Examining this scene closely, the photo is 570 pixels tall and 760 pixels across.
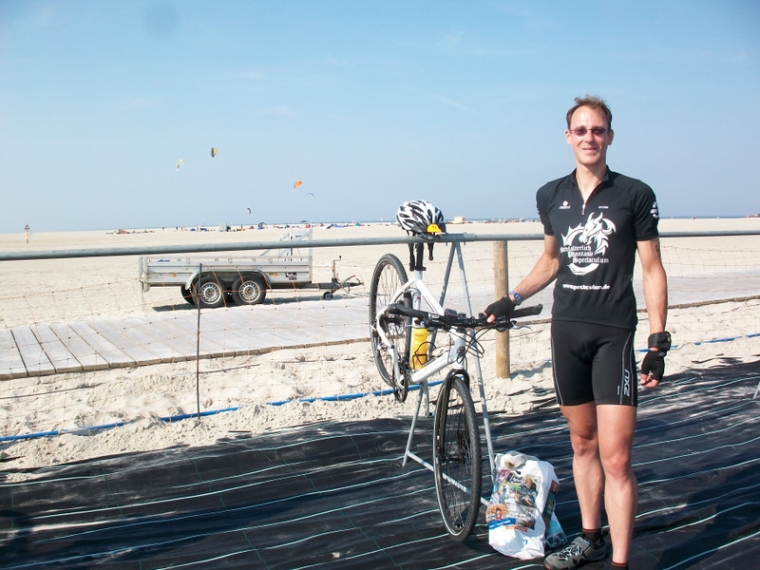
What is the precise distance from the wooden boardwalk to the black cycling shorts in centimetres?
515

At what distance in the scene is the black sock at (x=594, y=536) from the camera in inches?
112

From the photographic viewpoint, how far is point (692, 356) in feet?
21.5

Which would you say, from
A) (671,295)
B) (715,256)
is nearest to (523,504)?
(671,295)

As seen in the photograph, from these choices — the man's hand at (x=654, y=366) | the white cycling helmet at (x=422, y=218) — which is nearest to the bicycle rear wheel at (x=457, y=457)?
the man's hand at (x=654, y=366)

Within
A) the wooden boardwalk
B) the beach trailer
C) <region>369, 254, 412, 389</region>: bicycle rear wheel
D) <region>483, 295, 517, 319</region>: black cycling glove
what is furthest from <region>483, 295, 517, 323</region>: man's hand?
the beach trailer

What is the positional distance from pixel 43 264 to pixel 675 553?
25.1 metres

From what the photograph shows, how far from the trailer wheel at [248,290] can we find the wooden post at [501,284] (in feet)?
28.9

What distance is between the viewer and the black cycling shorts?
253 centimetres

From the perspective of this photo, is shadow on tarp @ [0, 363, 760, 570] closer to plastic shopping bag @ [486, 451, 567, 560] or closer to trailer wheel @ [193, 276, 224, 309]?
plastic shopping bag @ [486, 451, 567, 560]

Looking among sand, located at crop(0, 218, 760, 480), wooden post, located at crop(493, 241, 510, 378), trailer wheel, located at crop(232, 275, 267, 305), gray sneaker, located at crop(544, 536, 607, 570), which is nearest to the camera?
gray sneaker, located at crop(544, 536, 607, 570)

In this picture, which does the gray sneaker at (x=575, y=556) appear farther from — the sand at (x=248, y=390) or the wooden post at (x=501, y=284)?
the wooden post at (x=501, y=284)

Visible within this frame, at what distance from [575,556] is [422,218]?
1961mm

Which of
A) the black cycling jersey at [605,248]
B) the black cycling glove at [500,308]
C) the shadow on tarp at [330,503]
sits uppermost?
the black cycling jersey at [605,248]

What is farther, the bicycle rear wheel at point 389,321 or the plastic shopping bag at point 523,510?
the bicycle rear wheel at point 389,321
